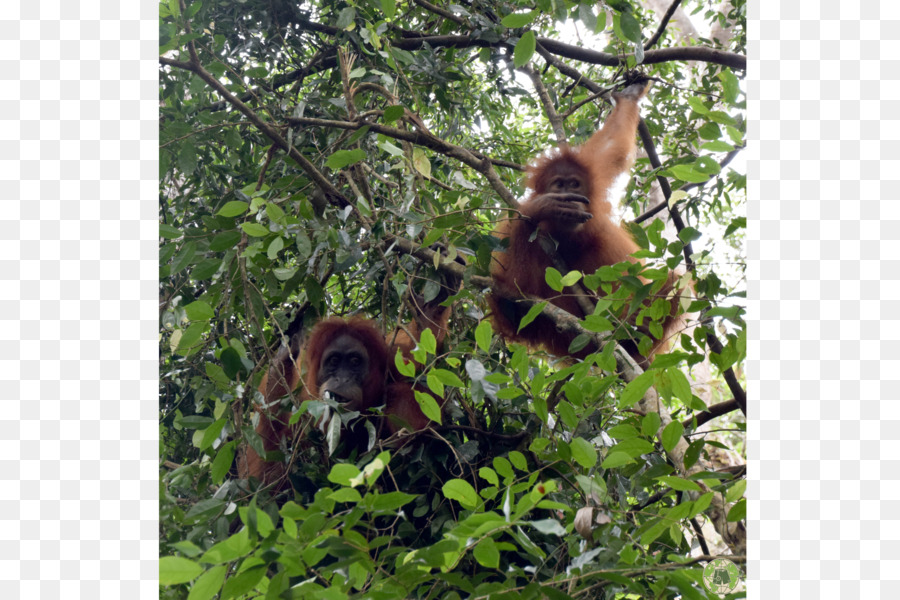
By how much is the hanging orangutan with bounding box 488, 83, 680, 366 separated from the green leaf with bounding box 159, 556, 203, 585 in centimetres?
240

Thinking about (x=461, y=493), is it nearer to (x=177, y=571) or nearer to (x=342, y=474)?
(x=342, y=474)

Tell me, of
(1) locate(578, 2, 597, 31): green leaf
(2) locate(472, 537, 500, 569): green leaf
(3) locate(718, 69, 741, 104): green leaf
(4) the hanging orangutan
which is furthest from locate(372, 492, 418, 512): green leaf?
(4) the hanging orangutan

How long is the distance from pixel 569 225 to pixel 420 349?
7.28ft

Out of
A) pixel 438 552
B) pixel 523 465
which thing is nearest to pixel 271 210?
pixel 523 465

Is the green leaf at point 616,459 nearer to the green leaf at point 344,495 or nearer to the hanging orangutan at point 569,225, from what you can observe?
the green leaf at point 344,495

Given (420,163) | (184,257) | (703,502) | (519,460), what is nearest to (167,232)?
(184,257)

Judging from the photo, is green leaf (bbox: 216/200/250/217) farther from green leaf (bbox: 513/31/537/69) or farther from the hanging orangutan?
the hanging orangutan

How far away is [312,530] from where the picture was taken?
131 cm

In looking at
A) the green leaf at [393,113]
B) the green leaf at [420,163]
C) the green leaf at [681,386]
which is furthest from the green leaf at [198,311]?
the green leaf at [681,386]

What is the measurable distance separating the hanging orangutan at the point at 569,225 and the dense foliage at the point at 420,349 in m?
0.15

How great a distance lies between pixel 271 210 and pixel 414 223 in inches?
19.3

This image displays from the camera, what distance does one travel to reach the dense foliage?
1.47 meters

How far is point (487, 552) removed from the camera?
4.62 feet

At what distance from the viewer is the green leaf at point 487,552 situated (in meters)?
1.40
